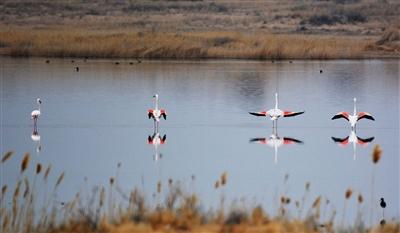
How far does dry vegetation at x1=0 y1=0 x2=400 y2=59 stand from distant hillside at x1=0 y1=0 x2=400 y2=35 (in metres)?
0.05

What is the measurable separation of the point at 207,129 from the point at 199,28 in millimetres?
32276

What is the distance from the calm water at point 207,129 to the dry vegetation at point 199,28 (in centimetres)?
542

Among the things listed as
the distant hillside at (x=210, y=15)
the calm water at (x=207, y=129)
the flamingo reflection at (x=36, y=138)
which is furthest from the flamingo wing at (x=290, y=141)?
the distant hillside at (x=210, y=15)

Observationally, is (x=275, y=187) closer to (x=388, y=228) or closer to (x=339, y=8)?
(x=388, y=228)

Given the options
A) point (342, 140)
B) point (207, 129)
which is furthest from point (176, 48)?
point (342, 140)

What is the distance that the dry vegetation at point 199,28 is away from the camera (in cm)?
3141

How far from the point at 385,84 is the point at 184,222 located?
15.5 m

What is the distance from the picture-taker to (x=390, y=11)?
51.8m

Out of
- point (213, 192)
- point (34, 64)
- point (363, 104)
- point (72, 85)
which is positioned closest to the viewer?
point (213, 192)

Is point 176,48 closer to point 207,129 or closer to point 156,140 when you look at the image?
point 207,129

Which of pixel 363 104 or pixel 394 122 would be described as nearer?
pixel 394 122

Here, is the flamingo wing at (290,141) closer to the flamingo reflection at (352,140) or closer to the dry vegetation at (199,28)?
the flamingo reflection at (352,140)

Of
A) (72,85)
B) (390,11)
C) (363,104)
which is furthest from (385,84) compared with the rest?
(390,11)

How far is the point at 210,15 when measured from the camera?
5275 centimetres
